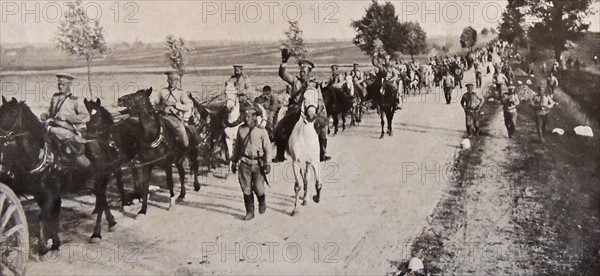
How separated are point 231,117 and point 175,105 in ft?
1.20

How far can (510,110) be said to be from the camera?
4.30 m

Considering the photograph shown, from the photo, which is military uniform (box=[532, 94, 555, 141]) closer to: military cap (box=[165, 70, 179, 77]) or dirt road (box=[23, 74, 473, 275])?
dirt road (box=[23, 74, 473, 275])

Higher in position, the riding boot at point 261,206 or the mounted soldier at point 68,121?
the mounted soldier at point 68,121

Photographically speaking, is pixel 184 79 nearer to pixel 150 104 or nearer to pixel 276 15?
pixel 150 104

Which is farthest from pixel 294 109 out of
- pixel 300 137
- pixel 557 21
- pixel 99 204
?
pixel 557 21

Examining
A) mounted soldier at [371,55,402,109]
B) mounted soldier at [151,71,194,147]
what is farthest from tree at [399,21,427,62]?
mounted soldier at [151,71,194,147]

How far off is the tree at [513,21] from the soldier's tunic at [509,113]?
386 mm

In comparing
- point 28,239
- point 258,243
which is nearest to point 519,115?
point 258,243

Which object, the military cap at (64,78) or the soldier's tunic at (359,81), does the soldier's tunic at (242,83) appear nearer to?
the soldier's tunic at (359,81)

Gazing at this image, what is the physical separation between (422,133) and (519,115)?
0.73 metres

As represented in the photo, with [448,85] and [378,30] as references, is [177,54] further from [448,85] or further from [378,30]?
[448,85]

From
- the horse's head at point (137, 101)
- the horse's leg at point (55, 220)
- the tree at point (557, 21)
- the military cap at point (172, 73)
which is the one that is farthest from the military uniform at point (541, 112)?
the horse's leg at point (55, 220)

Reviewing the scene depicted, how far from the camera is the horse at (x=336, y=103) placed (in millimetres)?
4023

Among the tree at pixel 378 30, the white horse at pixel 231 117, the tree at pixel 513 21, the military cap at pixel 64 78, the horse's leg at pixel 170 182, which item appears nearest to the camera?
the military cap at pixel 64 78
